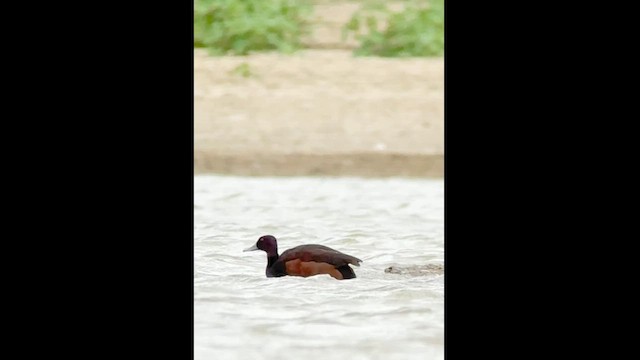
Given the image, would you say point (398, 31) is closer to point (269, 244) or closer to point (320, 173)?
point (320, 173)

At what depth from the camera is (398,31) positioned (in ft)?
28.1

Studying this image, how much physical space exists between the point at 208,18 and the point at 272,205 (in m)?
3.57

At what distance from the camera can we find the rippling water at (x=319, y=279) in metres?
2.99

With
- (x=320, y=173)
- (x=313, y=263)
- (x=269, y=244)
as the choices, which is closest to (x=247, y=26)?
(x=320, y=173)

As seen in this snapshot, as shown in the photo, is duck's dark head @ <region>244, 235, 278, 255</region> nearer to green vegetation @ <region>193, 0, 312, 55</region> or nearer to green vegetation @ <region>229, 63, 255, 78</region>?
green vegetation @ <region>229, 63, 255, 78</region>

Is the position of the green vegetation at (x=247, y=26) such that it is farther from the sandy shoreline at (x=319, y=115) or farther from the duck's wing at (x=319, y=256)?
the duck's wing at (x=319, y=256)

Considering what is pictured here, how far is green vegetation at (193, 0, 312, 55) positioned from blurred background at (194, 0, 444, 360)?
0.04 ft

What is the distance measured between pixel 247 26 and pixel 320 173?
2459mm

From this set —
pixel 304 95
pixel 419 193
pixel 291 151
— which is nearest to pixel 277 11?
pixel 304 95

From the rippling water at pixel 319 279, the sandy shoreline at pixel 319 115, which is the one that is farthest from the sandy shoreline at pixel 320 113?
the rippling water at pixel 319 279

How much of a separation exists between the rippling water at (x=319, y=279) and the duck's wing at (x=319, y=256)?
0.07m

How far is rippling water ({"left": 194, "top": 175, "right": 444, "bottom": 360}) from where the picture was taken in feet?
9.80
